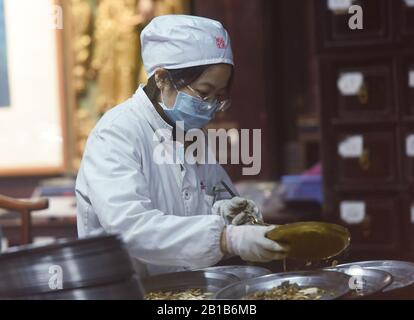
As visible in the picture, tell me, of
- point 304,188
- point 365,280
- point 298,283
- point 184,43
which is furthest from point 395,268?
point 304,188

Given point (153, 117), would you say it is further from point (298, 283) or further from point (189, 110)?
point (298, 283)

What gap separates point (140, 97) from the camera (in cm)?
177

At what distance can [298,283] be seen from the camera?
1562 millimetres

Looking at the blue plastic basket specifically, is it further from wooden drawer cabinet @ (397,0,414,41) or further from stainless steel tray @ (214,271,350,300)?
stainless steel tray @ (214,271,350,300)

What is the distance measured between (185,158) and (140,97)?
0.17 m

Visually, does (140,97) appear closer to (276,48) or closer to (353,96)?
(353,96)

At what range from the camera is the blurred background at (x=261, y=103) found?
2.75m

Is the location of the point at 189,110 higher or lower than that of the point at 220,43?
lower

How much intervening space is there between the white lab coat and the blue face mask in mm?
31

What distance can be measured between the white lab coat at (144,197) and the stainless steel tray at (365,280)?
262 mm

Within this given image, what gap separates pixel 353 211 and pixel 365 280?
1.30 meters

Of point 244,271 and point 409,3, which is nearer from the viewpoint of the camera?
point 244,271

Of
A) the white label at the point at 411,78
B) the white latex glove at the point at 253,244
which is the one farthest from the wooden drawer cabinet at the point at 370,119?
the white latex glove at the point at 253,244
